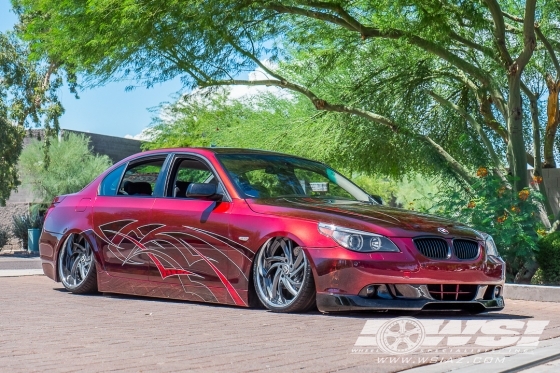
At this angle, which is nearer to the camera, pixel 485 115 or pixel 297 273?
pixel 297 273

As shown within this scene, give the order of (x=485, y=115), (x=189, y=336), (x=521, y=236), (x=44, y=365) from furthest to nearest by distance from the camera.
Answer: (x=485, y=115)
(x=521, y=236)
(x=189, y=336)
(x=44, y=365)

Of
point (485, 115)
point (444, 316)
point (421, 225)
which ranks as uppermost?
point (485, 115)

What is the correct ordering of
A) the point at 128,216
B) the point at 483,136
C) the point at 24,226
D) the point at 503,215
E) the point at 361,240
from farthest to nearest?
the point at 24,226 < the point at 483,136 < the point at 503,215 < the point at 128,216 < the point at 361,240

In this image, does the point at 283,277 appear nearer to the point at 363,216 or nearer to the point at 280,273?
the point at 280,273

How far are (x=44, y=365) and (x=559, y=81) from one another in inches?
769

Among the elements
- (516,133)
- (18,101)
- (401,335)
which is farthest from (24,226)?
(401,335)

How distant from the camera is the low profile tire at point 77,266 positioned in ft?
34.0

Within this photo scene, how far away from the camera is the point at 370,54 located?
18391 millimetres

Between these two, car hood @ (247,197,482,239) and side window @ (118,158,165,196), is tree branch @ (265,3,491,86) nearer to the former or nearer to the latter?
side window @ (118,158,165,196)

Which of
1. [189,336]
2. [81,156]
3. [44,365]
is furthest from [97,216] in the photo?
[81,156]

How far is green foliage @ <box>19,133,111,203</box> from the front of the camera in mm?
43125

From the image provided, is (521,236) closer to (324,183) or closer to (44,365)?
(324,183)

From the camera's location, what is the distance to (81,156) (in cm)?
4422

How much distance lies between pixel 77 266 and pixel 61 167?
1333 inches
